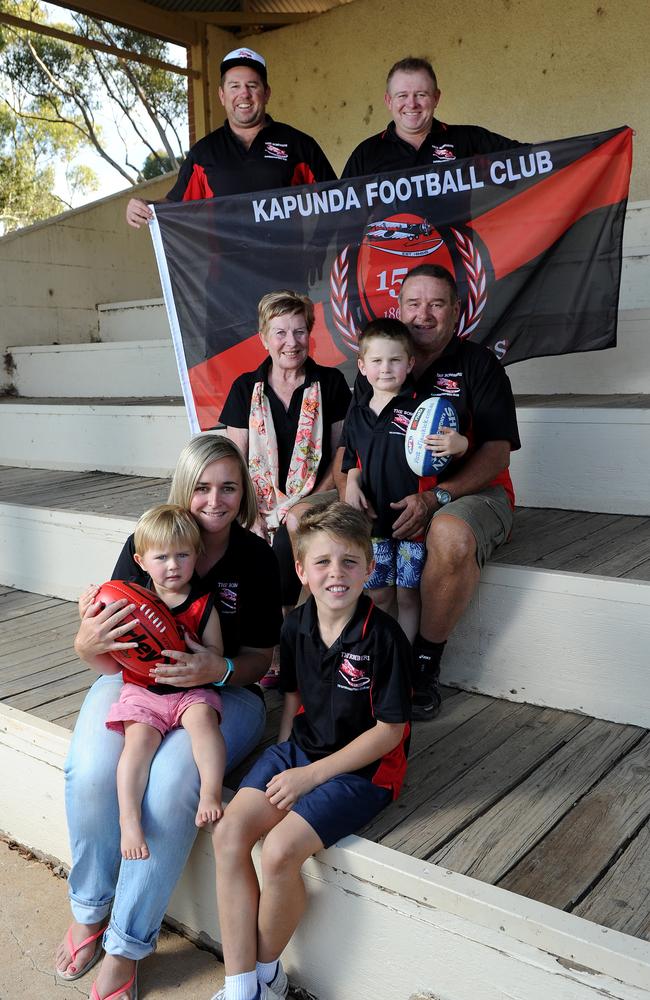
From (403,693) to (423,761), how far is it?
35 cm

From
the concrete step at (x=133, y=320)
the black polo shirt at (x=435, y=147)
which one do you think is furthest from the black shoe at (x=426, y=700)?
the concrete step at (x=133, y=320)

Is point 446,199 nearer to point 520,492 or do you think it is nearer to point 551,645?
point 520,492

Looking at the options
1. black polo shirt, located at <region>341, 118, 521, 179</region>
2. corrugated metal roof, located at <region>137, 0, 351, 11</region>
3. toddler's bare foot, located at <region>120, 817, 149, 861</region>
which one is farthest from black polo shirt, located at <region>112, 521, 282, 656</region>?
corrugated metal roof, located at <region>137, 0, 351, 11</region>

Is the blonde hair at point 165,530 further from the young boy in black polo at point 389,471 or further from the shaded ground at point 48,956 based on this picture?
the shaded ground at point 48,956

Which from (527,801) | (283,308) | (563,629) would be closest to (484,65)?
(283,308)

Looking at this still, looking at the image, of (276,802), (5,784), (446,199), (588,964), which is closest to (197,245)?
(446,199)

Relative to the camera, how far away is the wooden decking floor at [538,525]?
2.31 meters

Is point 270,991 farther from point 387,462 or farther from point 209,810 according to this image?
point 387,462

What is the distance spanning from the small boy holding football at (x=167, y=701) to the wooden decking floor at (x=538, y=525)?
2.78 ft

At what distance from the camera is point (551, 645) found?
2.24 metres

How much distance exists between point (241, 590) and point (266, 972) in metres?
0.81

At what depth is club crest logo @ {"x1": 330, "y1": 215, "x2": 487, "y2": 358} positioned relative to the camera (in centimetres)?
307

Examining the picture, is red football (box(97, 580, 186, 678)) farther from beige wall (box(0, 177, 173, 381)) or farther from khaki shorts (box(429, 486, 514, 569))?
beige wall (box(0, 177, 173, 381))

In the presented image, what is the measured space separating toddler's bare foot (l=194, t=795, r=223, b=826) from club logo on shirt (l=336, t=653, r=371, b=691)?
0.34m
